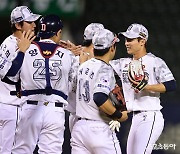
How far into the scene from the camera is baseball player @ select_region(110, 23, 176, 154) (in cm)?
659

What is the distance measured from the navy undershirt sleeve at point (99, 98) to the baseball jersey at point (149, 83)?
3.63 ft

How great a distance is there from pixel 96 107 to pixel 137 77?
0.66 meters

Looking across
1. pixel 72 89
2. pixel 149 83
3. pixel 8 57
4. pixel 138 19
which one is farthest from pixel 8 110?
pixel 138 19

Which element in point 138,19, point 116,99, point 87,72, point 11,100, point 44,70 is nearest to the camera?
point 87,72

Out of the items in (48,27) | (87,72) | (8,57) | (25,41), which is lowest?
(87,72)

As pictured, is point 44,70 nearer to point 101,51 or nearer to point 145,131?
point 101,51

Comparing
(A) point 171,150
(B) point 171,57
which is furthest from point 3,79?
(B) point 171,57

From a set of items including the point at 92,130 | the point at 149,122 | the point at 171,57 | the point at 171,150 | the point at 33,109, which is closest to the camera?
the point at 92,130

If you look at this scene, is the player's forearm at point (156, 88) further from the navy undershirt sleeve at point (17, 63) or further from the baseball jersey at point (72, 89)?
the navy undershirt sleeve at point (17, 63)

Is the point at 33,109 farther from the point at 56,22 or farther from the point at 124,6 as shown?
the point at 124,6

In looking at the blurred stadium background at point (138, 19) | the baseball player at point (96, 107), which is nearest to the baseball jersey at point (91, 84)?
the baseball player at point (96, 107)

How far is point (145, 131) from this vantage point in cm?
659

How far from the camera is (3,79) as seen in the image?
631 centimetres

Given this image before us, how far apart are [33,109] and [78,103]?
0.49 m
